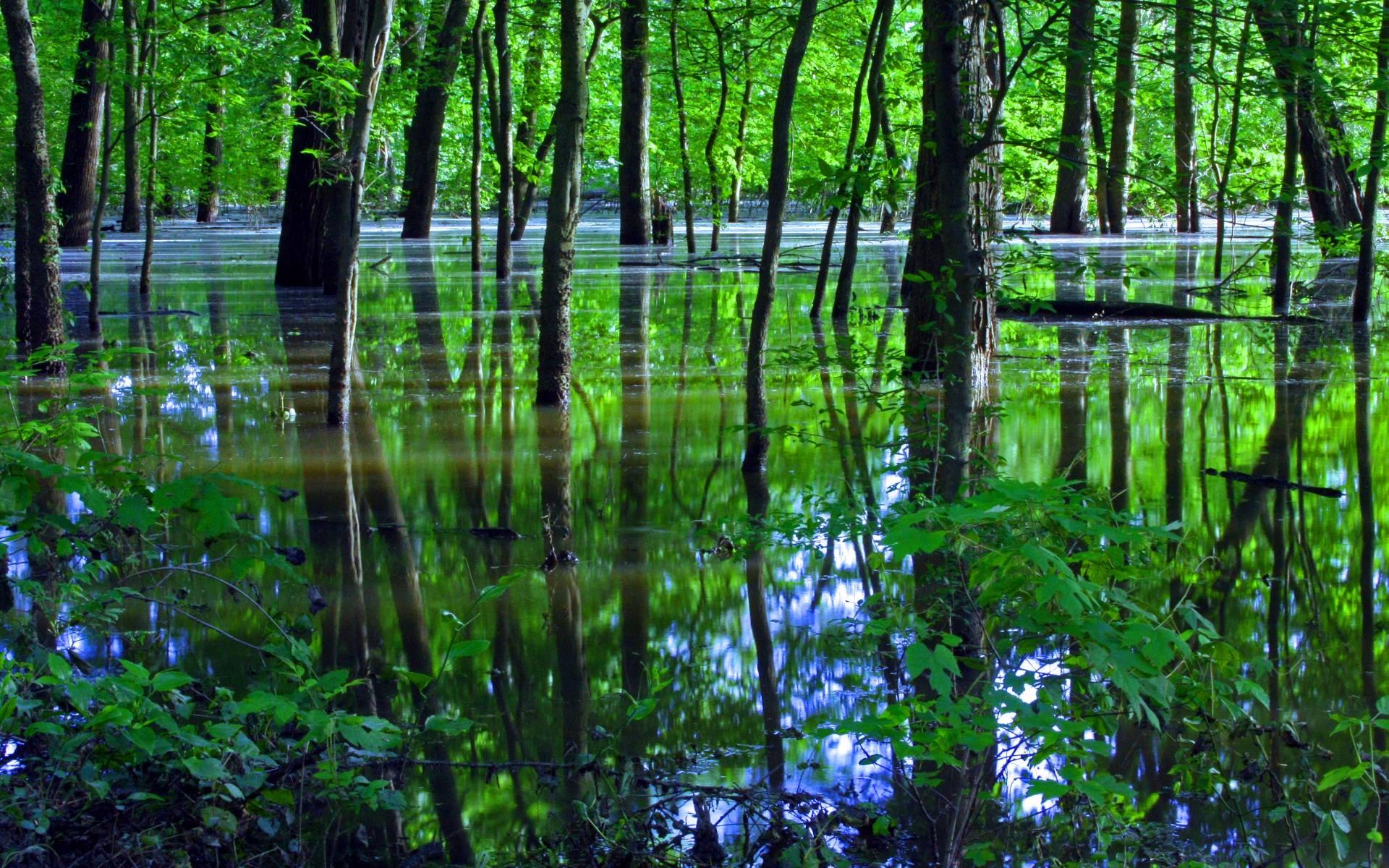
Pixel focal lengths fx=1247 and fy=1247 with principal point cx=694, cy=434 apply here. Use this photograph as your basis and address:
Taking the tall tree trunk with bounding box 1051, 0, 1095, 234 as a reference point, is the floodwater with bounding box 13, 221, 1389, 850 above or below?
below

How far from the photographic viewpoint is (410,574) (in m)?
6.02

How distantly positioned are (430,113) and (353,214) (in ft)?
55.2

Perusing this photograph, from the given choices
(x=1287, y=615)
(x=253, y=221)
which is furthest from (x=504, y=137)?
(x=253, y=221)

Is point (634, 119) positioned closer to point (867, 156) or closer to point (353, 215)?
point (353, 215)

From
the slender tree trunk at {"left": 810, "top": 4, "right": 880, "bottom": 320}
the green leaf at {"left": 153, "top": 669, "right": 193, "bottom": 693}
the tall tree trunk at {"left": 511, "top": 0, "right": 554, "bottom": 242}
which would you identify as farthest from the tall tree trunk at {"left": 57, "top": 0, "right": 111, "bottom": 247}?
the green leaf at {"left": 153, "top": 669, "right": 193, "bottom": 693}

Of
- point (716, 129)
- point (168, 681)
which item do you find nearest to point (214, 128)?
point (716, 129)

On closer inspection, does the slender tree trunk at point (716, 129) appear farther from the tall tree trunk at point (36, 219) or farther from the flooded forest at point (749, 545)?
the tall tree trunk at point (36, 219)

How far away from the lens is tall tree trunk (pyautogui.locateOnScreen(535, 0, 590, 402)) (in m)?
9.05

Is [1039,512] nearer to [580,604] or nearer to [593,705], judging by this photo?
[593,705]

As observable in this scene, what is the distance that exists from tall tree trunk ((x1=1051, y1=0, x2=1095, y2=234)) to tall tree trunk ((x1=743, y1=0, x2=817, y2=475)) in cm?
161

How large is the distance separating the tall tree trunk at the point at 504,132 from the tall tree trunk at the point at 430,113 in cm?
56

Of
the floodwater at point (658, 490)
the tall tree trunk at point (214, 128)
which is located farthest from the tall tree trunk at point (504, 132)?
the floodwater at point (658, 490)

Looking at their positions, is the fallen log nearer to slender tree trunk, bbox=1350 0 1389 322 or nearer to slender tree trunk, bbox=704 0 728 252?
slender tree trunk, bbox=1350 0 1389 322

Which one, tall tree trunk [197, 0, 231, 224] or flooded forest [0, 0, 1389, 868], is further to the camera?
tall tree trunk [197, 0, 231, 224]
